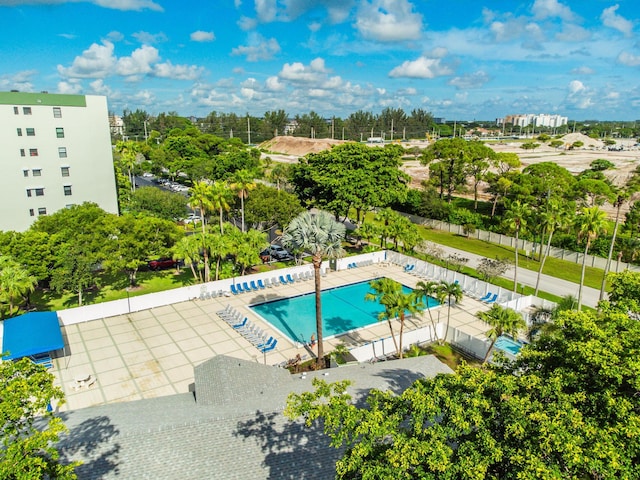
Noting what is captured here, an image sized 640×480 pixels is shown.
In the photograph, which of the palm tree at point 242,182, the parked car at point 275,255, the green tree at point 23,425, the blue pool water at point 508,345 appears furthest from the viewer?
the parked car at point 275,255

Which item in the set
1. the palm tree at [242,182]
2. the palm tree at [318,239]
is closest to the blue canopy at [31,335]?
the palm tree at [318,239]

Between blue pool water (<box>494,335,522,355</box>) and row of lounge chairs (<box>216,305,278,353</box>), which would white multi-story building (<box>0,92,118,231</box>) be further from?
blue pool water (<box>494,335,522,355</box>)

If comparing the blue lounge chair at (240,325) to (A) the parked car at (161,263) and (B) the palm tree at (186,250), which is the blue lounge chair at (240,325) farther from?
(A) the parked car at (161,263)

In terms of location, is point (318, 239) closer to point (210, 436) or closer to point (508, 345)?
point (210, 436)

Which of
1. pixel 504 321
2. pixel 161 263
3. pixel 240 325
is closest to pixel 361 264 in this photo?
pixel 240 325

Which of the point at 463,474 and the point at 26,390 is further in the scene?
the point at 26,390

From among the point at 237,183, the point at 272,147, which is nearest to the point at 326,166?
the point at 237,183

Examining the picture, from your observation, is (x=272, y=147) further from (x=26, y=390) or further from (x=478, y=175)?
(x=26, y=390)
